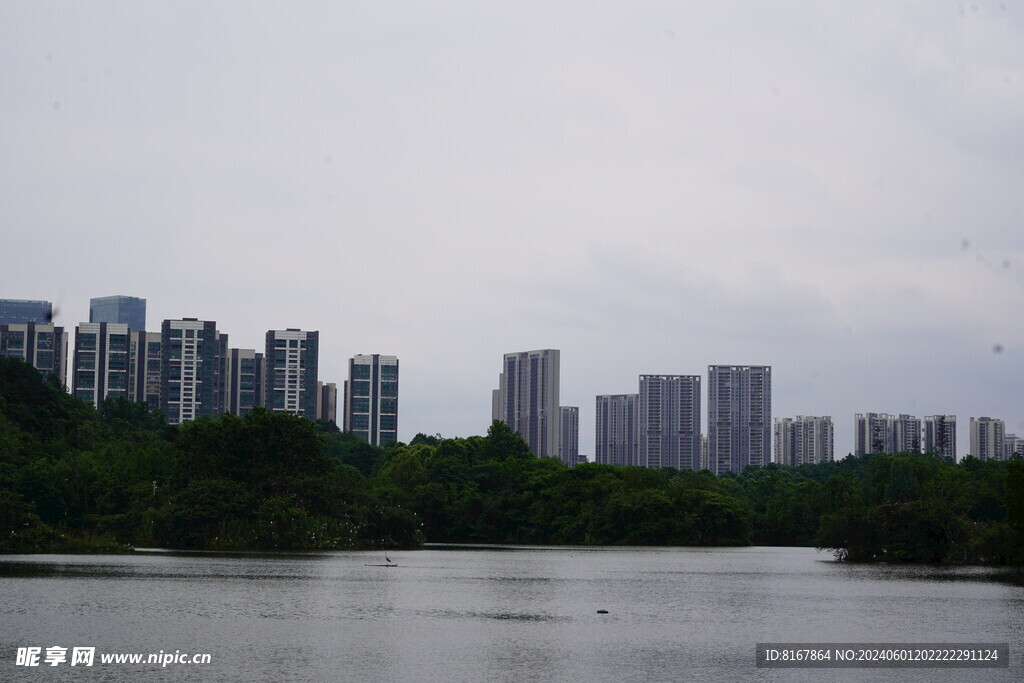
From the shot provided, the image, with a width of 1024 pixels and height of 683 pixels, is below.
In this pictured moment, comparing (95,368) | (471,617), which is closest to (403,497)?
(471,617)

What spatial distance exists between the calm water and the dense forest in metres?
9.97

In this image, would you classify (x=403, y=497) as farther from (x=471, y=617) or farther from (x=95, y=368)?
(x=95, y=368)

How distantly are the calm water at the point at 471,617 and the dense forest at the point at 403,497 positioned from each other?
9970 mm

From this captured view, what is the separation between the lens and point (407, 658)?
32.5 metres

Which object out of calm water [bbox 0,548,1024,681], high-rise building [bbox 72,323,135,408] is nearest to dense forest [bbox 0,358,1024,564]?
calm water [bbox 0,548,1024,681]

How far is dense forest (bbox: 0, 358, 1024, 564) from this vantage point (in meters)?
84.6

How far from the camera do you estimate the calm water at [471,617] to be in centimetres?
3133

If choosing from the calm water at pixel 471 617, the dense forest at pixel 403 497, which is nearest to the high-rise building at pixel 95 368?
the dense forest at pixel 403 497

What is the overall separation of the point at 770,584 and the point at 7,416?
7050 cm

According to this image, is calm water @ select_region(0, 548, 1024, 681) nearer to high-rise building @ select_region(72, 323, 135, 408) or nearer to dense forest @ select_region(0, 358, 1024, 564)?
dense forest @ select_region(0, 358, 1024, 564)

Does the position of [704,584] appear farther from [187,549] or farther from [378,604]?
[187,549]

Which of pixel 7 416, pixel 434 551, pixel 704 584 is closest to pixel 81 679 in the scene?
pixel 704 584

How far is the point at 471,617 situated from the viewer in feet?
143

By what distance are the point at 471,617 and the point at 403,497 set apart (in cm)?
7854
